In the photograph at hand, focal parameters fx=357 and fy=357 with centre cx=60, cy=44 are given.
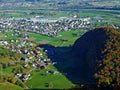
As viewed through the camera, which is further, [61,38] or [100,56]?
[61,38]

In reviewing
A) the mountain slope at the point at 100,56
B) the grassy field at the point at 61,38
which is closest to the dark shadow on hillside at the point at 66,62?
the mountain slope at the point at 100,56

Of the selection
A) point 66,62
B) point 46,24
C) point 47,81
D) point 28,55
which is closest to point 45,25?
point 46,24

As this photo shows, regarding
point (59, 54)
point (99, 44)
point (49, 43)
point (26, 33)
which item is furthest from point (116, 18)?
point (99, 44)

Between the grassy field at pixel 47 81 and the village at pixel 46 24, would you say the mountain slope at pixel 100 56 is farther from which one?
the village at pixel 46 24

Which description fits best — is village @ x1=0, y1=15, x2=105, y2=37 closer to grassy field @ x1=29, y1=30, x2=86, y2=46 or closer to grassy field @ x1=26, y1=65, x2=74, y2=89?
grassy field @ x1=29, y1=30, x2=86, y2=46

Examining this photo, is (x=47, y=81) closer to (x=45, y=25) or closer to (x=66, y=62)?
(x=66, y=62)

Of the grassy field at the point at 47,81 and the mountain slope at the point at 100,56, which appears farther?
the grassy field at the point at 47,81
